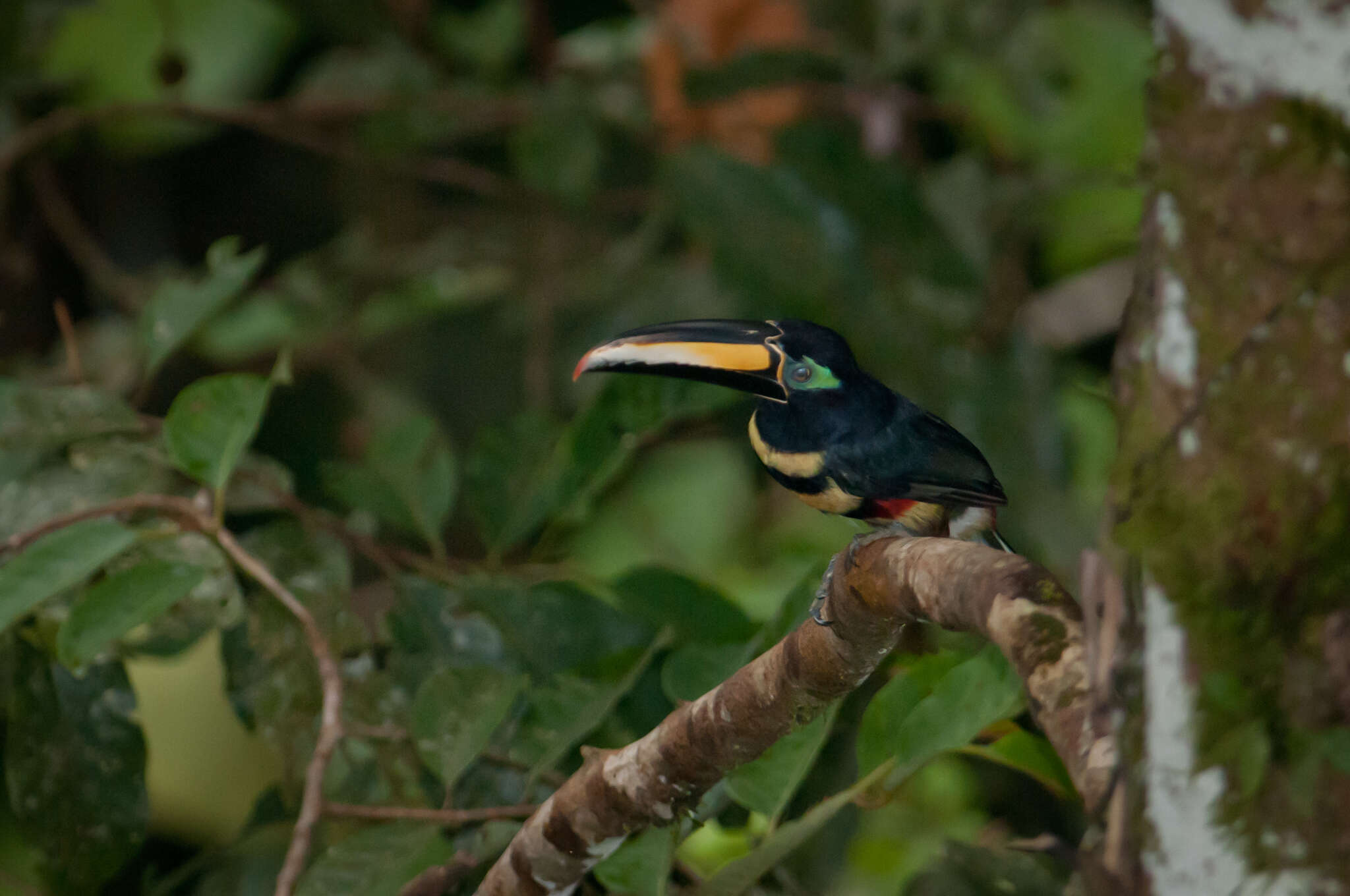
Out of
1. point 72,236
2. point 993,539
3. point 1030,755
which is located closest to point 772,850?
point 1030,755

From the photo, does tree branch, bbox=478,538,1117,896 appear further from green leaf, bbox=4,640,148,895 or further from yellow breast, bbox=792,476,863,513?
green leaf, bbox=4,640,148,895

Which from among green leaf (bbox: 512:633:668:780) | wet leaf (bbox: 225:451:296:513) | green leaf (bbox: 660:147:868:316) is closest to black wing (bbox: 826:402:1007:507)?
green leaf (bbox: 512:633:668:780)

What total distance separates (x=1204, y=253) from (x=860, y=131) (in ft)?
7.08

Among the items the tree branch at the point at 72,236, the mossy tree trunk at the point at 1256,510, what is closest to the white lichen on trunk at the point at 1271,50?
the mossy tree trunk at the point at 1256,510

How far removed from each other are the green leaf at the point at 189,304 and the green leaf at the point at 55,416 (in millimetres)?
56

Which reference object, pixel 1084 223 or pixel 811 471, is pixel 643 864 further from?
pixel 1084 223

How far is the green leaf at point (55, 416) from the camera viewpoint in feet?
3.70

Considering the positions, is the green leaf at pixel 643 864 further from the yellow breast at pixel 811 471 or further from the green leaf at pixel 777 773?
the yellow breast at pixel 811 471

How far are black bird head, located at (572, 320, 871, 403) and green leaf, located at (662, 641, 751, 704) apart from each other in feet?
0.68

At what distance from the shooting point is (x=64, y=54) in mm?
2342

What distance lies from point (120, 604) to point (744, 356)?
20.0 inches

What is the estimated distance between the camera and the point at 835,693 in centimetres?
69

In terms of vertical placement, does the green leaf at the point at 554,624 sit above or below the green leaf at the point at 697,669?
below

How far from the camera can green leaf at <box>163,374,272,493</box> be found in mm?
1014
